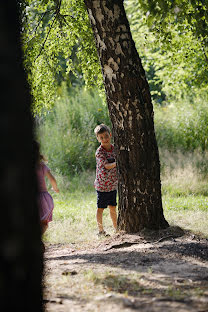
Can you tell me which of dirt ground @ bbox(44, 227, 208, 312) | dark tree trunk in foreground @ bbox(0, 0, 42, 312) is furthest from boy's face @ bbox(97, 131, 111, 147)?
dark tree trunk in foreground @ bbox(0, 0, 42, 312)

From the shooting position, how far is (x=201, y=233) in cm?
559

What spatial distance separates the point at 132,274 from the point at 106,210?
4.60 meters

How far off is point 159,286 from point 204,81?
9.28 meters

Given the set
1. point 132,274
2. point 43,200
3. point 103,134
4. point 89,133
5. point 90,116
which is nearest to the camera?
point 132,274

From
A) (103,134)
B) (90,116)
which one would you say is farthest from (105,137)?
(90,116)

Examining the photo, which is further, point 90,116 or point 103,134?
point 90,116

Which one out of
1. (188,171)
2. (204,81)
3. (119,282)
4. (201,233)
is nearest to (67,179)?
(188,171)

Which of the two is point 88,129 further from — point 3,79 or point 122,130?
point 3,79

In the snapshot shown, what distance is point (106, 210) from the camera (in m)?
8.30

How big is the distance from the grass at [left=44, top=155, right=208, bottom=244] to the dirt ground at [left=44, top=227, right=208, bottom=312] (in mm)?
885

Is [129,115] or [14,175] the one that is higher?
[129,115]

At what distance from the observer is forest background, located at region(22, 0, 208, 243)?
6.77 metres

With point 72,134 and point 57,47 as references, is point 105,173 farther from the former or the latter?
point 72,134

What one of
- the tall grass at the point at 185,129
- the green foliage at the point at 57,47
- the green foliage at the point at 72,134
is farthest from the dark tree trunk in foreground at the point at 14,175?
the tall grass at the point at 185,129
